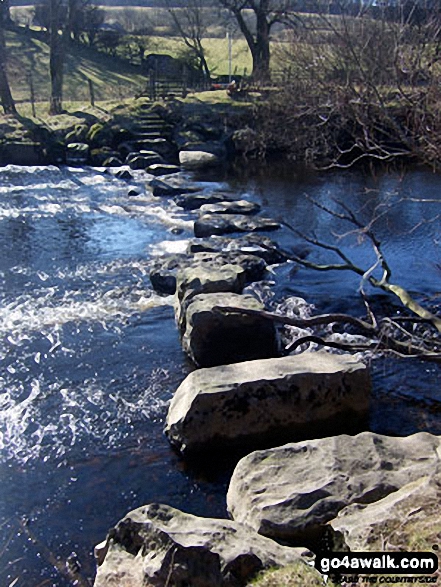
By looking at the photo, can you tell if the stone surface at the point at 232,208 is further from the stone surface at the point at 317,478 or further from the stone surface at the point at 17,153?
the stone surface at the point at 317,478

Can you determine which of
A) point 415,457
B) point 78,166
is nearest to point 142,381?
point 415,457

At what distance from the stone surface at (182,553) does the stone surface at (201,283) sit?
17.0 ft

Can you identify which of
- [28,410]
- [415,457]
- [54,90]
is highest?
[54,90]

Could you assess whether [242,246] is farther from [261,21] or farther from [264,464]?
[261,21]

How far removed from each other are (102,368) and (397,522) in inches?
227

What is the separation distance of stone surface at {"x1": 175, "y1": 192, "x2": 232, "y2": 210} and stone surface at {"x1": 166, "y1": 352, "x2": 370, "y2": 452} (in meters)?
12.7

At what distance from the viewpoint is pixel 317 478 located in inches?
234

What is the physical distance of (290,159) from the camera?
28.4 metres

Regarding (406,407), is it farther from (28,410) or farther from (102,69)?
(102,69)

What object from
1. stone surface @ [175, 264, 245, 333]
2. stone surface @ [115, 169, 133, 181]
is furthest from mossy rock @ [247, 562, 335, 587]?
stone surface @ [115, 169, 133, 181]

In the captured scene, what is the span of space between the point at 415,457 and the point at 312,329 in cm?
443

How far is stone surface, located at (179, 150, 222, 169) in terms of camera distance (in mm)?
27000

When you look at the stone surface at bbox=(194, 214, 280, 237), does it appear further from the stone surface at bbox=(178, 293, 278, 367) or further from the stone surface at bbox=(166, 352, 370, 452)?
the stone surface at bbox=(166, 352, 370, 452)

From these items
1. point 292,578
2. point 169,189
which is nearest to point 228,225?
point 169,189
